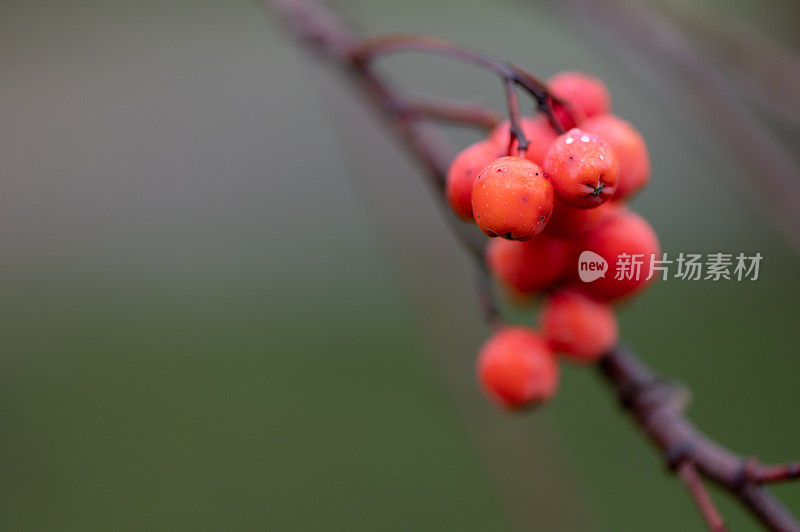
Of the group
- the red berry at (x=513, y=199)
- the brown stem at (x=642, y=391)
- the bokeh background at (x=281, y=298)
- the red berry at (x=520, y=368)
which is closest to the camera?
the red berry at (x=513, y=199)

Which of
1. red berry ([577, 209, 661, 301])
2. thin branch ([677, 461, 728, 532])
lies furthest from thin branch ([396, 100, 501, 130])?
thin branch ([677, 461, 728, 532])

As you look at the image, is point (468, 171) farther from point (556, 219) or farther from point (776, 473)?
point (776, 473)

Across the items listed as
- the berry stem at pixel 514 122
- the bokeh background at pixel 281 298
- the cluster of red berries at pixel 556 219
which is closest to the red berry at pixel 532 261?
the cluster of red berries at pixel 556 219

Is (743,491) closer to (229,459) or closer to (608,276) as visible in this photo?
(608,276)

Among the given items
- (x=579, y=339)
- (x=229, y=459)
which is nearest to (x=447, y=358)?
(x=579, y=339)

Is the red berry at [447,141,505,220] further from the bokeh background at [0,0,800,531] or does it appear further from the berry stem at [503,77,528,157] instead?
the bokeh background at [0,0,800,531]

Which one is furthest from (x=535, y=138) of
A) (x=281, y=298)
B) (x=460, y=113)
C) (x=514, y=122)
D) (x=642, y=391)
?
(x=281, y=298)

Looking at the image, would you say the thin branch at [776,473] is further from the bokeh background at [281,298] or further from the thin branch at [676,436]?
the bokeh background at [281,298]
